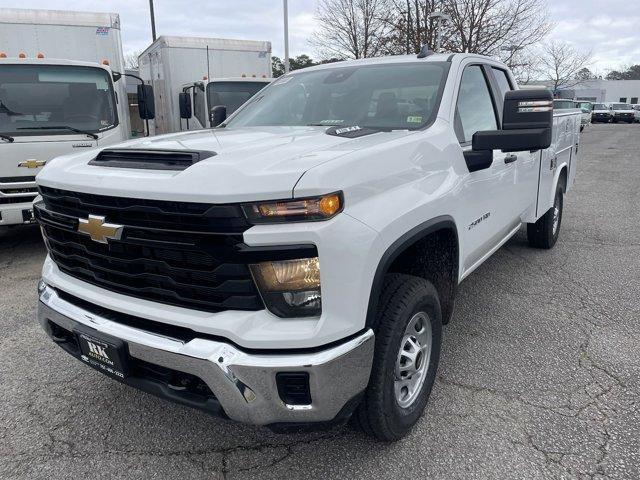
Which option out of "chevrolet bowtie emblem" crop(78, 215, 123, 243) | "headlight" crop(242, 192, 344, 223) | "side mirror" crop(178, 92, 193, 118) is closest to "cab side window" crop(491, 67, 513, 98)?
"headlight" crop(242, 192, 344, 223)

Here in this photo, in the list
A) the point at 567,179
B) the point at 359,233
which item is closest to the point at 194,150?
the point at 359,233

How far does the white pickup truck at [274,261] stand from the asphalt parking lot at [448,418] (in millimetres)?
289

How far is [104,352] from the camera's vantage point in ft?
7.29

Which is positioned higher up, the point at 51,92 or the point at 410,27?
the point at 410,27

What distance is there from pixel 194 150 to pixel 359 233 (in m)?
0.84

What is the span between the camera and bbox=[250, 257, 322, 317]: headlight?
1.93 meters

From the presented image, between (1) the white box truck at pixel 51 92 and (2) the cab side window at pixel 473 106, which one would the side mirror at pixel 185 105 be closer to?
(1) the white box truck at pixel 51 92

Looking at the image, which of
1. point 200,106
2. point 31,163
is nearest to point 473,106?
point 31,163

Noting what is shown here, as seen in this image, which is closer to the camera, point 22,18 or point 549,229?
point 549,229

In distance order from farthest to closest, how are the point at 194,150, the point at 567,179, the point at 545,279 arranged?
the point at 567,179, the point at 545,279, the point at 194,150

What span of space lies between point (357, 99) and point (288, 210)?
1741 mm

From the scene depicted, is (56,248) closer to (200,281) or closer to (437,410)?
(200,281)

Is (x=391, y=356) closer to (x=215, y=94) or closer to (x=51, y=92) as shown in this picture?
(x=51, y=92)

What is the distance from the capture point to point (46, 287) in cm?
269
